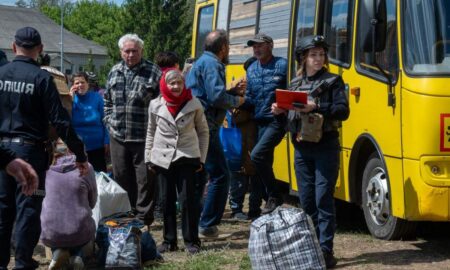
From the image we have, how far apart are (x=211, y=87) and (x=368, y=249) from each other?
1995 mm

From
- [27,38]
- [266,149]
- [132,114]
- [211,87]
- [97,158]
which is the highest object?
[27,38]

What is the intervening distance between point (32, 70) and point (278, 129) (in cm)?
324

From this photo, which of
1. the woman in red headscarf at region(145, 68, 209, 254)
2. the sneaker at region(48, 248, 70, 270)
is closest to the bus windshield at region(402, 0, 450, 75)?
the woman in red headscarf at region(145, 68, 209, 254)

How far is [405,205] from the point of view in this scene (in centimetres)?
681

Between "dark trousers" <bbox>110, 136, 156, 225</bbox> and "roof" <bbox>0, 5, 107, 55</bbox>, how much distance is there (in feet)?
283

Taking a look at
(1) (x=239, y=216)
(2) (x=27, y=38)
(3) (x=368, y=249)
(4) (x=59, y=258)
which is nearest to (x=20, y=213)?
(4) (x=59, y=258)

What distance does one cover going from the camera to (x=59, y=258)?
6.61 meters

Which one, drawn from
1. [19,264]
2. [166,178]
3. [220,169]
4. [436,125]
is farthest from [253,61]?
[19,264]

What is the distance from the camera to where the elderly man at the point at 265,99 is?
8641mm

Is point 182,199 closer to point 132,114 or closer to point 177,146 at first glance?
point 177,146

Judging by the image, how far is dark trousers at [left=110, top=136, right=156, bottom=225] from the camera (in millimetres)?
8008

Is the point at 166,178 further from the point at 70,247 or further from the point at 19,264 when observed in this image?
the point at 19,264

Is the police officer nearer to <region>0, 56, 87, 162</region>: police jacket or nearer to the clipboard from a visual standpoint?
<region>0, 56, 87, 162</region>: police jacket

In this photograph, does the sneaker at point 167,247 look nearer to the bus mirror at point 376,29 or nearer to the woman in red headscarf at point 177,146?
the woman in red headscarf at point 177,146
